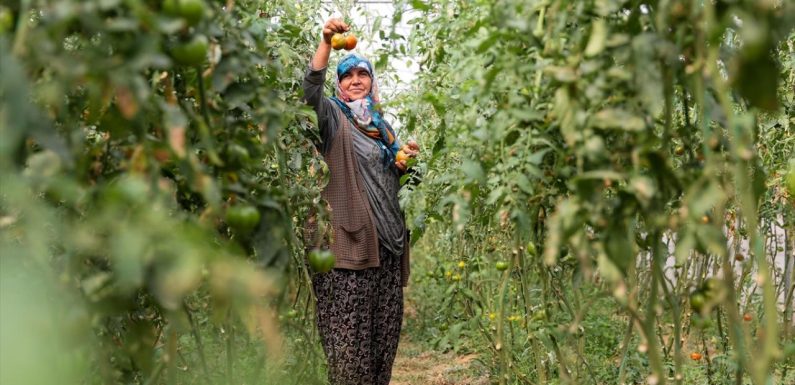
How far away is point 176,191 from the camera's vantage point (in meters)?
1.46

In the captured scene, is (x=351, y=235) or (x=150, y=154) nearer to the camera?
(x=150, y=154)

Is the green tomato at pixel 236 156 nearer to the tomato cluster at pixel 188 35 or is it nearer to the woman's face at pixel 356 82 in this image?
the tomato cluster at pixel 188 35

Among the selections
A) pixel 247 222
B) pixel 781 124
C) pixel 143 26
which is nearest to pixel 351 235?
pixel 781 124

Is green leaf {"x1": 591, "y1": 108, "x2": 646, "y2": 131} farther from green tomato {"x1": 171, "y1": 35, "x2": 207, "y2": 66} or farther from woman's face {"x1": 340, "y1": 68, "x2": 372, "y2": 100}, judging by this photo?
woman's face {"x1": 340, "y1": 68, "x2": 372, "y2": 100}

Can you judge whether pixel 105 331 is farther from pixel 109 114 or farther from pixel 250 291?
pixel 250 291

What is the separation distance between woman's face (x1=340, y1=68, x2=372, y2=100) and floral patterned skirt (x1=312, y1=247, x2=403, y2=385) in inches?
21.4

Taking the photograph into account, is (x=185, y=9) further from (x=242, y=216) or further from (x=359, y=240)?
(x=359, y=240)

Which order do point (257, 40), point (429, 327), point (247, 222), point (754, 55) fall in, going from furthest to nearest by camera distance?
1. point (429, 327)
2. point (257, 40)
3. point (247, 222)
4. point (754, 55)

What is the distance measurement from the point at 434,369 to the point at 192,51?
118 inches

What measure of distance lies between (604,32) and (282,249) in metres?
0.57

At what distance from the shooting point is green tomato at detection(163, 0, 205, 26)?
1.06 meters

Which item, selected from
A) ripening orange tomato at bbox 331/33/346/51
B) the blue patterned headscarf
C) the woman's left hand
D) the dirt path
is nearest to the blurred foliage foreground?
ripening orange tomato at bbox 331/33/346/51

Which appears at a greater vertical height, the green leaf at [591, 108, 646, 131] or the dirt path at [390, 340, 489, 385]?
the green leaf at [591, 108, 646, 131]

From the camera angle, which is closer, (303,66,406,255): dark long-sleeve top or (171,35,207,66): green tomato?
(171,35,207,66): green tomato
